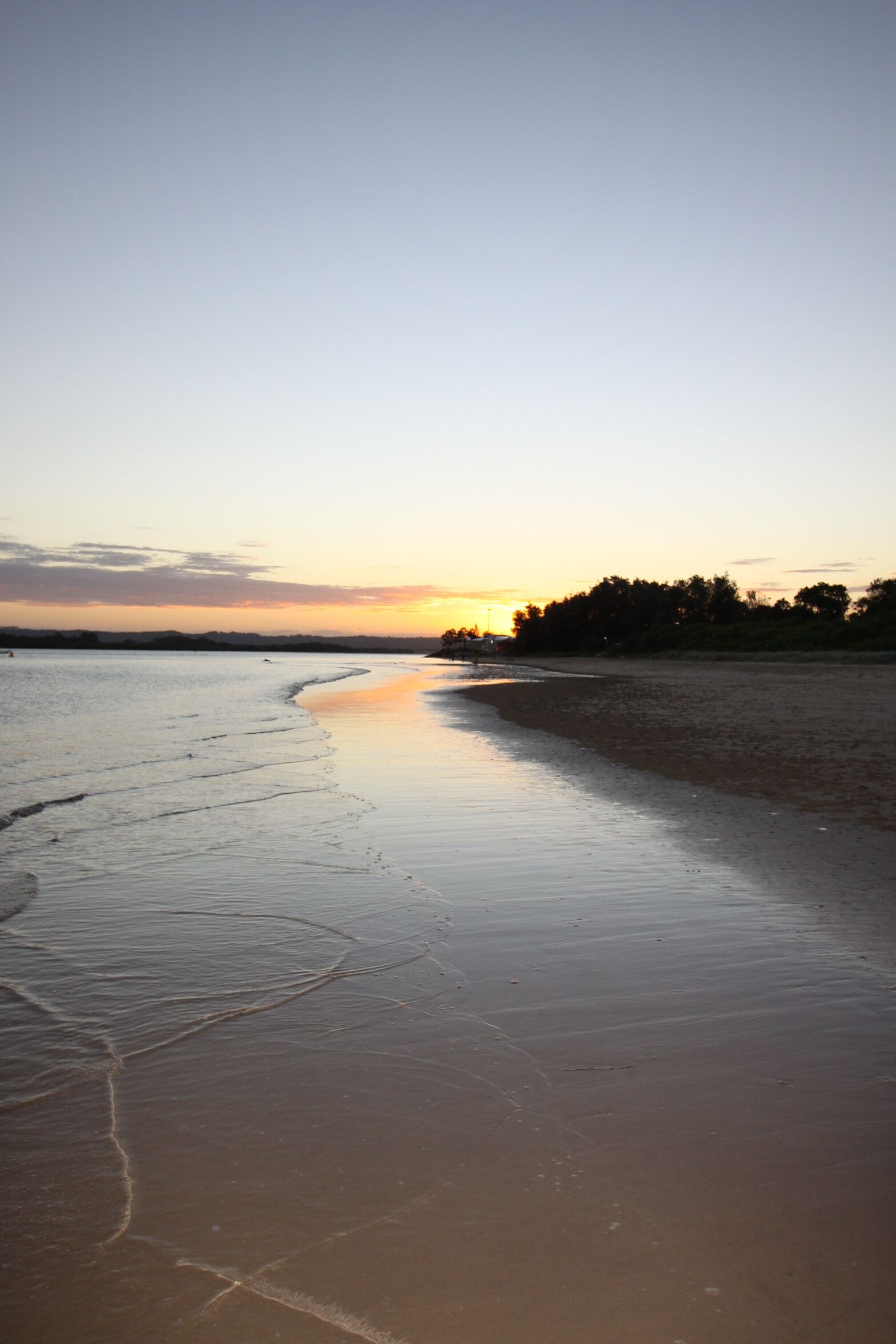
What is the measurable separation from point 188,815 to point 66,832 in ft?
5.28

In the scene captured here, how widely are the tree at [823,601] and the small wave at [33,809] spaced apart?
113 metres

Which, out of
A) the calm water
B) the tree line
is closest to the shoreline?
the calm water

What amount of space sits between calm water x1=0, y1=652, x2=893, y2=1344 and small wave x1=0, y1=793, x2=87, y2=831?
2.31 meters

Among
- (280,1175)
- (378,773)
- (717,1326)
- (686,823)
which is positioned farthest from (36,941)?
(378,773)

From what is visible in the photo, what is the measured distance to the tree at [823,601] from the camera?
113312mm

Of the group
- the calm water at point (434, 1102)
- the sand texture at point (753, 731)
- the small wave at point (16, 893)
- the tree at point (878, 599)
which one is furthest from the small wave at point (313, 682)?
the tree at point (878, 599)

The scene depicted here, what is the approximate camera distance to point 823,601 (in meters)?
115

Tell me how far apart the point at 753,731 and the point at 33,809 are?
1506 cm

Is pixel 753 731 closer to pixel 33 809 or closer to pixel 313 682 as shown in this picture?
pixel 33 809

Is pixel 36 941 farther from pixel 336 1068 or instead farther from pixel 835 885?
pixel 835 885

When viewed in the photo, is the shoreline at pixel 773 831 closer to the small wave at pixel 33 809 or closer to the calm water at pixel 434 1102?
the calm water at pixel 434 1102

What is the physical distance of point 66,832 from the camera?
34.2ft

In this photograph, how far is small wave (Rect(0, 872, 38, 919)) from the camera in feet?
23.5

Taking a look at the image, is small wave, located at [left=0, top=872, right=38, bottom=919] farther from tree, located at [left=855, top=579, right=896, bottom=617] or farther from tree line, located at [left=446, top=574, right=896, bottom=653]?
tree, located at [left=855, top=579, right=896, bottom=617]
